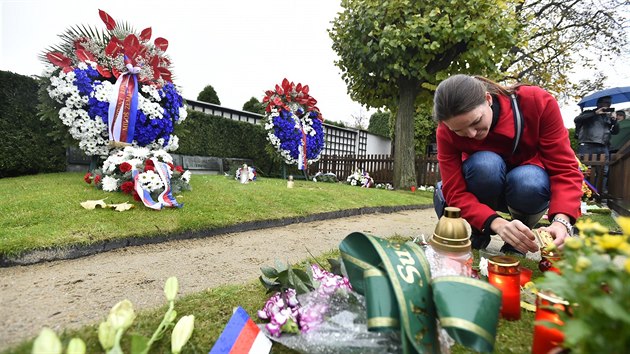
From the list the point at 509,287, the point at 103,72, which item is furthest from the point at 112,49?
the point at 509,287

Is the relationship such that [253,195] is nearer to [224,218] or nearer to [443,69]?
[224,218]

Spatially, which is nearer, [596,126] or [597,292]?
[597,292]

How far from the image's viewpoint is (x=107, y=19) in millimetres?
→ 3639

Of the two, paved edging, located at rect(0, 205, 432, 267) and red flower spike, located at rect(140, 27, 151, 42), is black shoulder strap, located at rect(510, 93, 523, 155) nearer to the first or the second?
paved edging, located at rect(0, 205, 432, 267)

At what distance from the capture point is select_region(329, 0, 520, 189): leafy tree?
5.79m

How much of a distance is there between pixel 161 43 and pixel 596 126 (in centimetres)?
838

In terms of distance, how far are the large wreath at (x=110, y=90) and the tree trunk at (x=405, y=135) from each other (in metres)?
5.05

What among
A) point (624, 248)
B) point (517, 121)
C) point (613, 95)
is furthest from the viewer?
point (613, 95)

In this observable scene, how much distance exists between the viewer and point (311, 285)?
46.4 inches

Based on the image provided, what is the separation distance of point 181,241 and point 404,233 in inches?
79.1

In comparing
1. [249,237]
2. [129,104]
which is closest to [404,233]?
[249,237]

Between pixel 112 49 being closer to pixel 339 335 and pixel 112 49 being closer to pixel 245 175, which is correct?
pixel 245 175

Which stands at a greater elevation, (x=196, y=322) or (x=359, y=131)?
(x=359, y=131)

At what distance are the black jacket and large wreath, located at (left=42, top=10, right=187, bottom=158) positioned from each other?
26.1 feet
